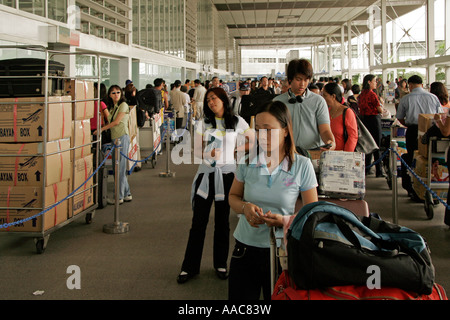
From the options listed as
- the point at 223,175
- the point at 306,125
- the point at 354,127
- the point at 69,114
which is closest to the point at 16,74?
the point at 69,114

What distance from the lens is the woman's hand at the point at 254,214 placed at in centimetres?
257

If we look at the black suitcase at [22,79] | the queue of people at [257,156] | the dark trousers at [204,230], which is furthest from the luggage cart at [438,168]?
the black suitcase at [22,79]

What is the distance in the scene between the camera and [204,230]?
459 cm

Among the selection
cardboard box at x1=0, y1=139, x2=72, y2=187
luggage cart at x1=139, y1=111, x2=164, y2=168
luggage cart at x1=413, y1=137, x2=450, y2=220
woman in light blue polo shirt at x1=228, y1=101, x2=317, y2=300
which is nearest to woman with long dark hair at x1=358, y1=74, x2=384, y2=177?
luggage cart at x1=413, y1=137, x2=450, y2=220

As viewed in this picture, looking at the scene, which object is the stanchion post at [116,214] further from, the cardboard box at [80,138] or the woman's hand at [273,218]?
the woman's hand at [273,218]

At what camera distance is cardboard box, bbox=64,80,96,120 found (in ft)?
20.4

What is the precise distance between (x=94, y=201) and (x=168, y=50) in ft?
51.7

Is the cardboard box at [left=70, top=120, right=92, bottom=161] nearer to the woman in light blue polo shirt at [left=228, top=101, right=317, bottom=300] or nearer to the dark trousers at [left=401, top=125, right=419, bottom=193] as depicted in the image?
the woman in light blue polo shirt at [left=228, top=101, right=317, bottom=300]

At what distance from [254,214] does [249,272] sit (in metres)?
0.41

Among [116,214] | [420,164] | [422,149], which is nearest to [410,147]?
[422,149]

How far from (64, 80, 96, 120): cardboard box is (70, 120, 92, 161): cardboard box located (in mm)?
87

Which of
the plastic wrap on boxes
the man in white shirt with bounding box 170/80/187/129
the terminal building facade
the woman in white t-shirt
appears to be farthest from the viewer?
the man in white shirt with bounding box 170/80/187/129

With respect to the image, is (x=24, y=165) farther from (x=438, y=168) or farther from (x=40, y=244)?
(x=438, y=168)

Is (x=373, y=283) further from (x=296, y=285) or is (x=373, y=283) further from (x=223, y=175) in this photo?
(x=223, y=175)
